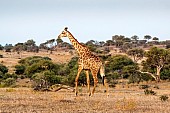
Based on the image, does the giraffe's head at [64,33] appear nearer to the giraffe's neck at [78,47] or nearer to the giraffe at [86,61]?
the giraffe at [86,61]

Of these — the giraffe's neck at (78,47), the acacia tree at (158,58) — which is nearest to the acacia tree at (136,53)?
the acacia tree at (158,58)

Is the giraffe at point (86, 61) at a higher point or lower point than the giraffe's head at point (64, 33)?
lower

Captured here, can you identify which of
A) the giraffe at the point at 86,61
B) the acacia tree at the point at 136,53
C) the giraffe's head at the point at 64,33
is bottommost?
the giraffe at the point at 86,61

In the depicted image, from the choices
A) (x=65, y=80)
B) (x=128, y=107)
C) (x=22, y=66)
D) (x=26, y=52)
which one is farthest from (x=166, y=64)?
(x=26, y=52)

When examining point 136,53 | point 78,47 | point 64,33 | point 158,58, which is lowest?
point 158,58

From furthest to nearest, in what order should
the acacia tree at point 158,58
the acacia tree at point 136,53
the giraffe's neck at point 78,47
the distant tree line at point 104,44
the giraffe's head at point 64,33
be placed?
1. the distant tree line at point 104,44
2. the acacia tree at point 136,53
3. the acacia tree at point 158,58
4. the giraffe's head at point 64,33
5. the giraffe's neck at point 78,47

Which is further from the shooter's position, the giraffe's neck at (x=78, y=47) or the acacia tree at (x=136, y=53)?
the acacia tree at (x=136, y=53)

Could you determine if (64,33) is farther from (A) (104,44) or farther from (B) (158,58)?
(A) (104,44)

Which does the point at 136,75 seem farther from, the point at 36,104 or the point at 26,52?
the point at 26,52

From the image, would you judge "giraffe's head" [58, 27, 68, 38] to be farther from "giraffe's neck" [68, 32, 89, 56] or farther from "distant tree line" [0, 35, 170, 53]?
"distant tree line" [0, 35, 170, 53]

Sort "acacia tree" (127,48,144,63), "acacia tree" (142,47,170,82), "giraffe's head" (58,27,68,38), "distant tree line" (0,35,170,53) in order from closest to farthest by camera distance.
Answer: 1. "giraffe's head" (58,27,68,38)
2. "acacia tree" (142,47,170,82)
3. "acacia tree" (127,48,144,63)
4. "distant tree line" (0,35,170,53)

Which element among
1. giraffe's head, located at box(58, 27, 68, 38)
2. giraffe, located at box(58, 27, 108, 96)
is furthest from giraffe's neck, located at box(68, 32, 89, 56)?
giraffe's head, located at box(58, 27, 68, 38)

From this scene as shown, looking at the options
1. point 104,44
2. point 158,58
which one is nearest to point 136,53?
point 158,58

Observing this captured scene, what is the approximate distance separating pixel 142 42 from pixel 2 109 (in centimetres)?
12061
